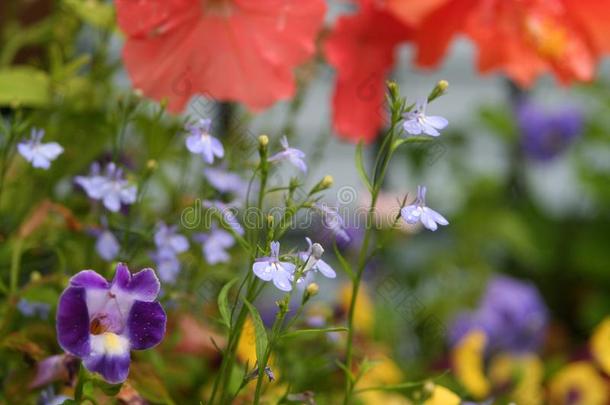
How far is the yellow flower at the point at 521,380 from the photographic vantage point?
2.43ft

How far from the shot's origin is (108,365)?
34 cm

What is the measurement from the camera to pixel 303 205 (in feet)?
1.20

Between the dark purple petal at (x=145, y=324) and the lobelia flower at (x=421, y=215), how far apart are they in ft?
0.31

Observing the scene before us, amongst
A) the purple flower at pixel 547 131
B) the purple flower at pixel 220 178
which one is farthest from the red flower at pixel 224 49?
the purple flower at pixel 547 131

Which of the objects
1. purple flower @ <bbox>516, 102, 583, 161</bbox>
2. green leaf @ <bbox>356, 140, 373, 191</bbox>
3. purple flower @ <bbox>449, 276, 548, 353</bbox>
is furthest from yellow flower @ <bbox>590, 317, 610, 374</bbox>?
purple flower @ <bbox>516, 102, 583, 161</bbox>

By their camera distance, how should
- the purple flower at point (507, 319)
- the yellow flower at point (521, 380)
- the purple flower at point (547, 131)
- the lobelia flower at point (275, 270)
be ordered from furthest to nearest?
the purple flower at point (547, 131) → the purple flower at point (507, 319) → the yellow flower at point (521, 380) → the lobelia flower at point (275, 270)

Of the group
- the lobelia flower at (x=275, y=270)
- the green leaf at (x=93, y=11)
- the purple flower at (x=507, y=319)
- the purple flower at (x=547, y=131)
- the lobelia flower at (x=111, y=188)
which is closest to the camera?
the lobelia flower at (x=275, y=270)

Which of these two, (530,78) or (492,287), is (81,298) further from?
(492,287)

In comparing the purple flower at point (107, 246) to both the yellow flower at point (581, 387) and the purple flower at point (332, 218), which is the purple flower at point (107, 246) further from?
the yellow flower at point (581, 387)

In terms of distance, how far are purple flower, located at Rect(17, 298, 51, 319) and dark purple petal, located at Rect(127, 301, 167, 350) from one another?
0.15 metres

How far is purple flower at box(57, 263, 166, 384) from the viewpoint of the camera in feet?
1.11

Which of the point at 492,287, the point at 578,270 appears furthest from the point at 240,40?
the point at 578,270

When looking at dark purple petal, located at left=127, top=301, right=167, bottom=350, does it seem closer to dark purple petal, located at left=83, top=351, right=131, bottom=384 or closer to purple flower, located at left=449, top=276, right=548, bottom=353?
dark purple petal, located at left=83, top=351, right=131, bottom=384

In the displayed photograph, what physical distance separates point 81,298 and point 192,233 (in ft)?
0.76
